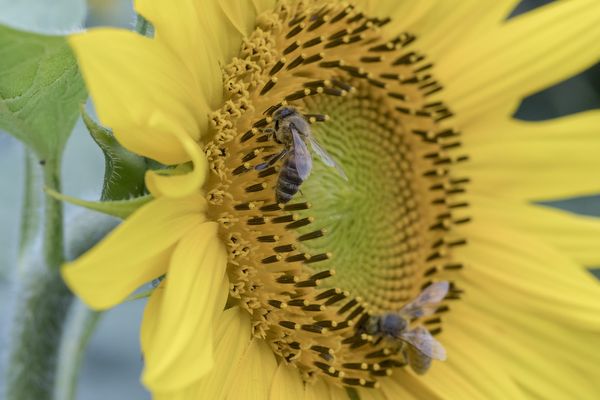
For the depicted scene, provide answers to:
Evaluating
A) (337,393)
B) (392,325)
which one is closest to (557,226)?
(392,325)

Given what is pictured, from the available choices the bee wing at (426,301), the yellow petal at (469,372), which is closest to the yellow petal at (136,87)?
the bee wing at (426,301)

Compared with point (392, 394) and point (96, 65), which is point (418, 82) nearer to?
point (392, 394)

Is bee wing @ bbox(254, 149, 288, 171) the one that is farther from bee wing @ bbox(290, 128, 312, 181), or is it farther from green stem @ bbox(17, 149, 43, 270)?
green stem @ bbox(17, 149, 43, 270)

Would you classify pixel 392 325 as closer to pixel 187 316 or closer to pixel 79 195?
pixel 187 316

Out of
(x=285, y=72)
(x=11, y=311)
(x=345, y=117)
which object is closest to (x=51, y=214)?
(x=11, y=311)

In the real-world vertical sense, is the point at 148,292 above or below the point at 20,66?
below

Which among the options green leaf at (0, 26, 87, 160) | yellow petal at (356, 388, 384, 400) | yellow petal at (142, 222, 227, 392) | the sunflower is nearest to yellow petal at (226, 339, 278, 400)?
the sunflower
